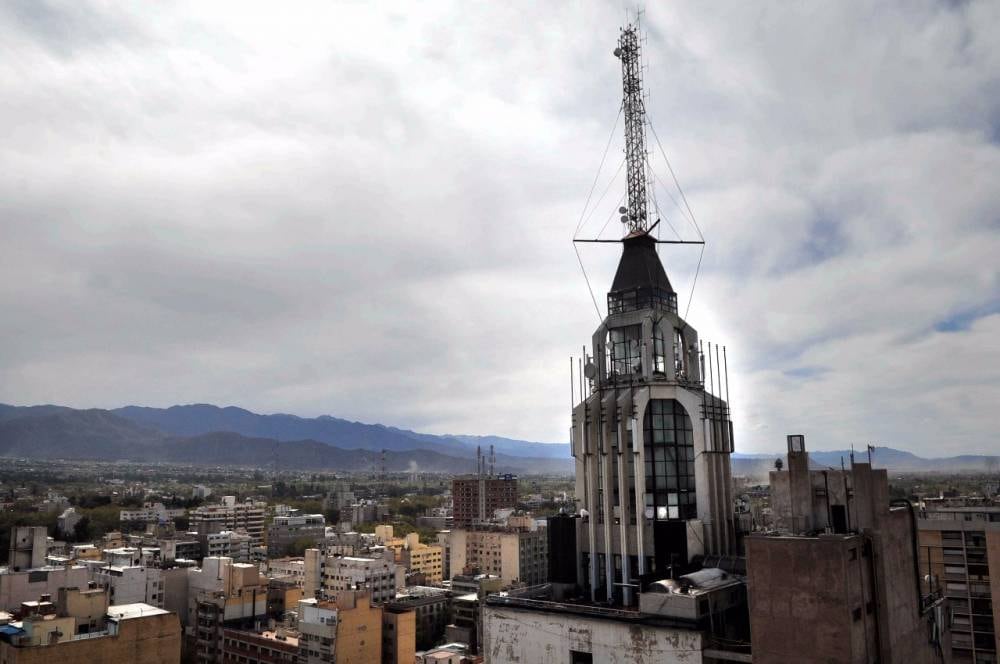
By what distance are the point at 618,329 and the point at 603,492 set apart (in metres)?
8.27

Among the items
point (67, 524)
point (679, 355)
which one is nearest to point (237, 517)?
point (67, 524)

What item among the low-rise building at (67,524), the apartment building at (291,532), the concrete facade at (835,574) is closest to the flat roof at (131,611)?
the concrete facade at (835,574)

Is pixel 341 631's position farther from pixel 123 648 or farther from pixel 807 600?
pixel 807 600

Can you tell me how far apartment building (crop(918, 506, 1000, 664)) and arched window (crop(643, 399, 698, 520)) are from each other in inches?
1304

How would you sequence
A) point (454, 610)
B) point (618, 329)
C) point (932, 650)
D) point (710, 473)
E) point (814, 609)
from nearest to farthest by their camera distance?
point (814, 609) → point (932, 650) → point (710, 473) → point (618, 329) → point (454, 610)

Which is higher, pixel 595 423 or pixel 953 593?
pixel 595 423

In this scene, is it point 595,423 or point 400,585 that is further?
point 400,585

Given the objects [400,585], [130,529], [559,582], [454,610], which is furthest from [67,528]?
[559,582]

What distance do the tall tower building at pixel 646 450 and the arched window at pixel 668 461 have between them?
47 millimetres

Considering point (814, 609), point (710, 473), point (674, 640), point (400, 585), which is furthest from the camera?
point (400, 585)

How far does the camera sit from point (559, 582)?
3466cm

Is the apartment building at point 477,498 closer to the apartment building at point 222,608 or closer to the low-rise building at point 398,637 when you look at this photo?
the apartment building at point 222,608

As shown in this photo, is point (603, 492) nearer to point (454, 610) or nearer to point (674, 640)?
point (674, 640)

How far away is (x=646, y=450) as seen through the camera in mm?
34312
